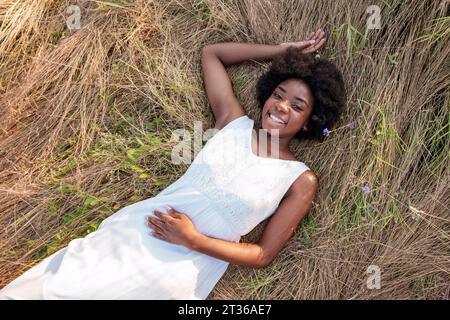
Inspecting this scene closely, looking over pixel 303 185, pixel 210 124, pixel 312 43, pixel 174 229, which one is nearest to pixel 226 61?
pixel 210 124

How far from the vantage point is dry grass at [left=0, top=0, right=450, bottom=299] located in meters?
2.65

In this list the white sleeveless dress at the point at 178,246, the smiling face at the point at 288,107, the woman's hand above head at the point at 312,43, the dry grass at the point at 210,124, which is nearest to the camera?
the white sleeveless dress at the point at 178,246

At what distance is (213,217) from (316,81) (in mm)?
938

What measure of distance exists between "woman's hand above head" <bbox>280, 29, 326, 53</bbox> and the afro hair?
0.17ft

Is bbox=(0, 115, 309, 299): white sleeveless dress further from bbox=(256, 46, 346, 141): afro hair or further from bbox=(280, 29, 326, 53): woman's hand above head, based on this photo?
bbox=(280, 29, 326, 53): woman's hand above head

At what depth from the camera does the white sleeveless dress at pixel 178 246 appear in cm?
235

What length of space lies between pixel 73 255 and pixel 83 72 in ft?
3.97

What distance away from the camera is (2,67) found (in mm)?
3061

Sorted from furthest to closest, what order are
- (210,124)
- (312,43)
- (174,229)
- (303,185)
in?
(210,124) → (312,43) → (303,185) → (174,229)

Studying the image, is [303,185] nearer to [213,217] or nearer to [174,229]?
[213,217]

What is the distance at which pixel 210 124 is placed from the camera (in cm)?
290

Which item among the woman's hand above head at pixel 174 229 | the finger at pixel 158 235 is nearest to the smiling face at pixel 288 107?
the woman's hand above head at pixel 174 229

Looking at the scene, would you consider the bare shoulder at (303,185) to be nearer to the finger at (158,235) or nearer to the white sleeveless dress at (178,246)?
the white sleeveless dress at (178,246)
